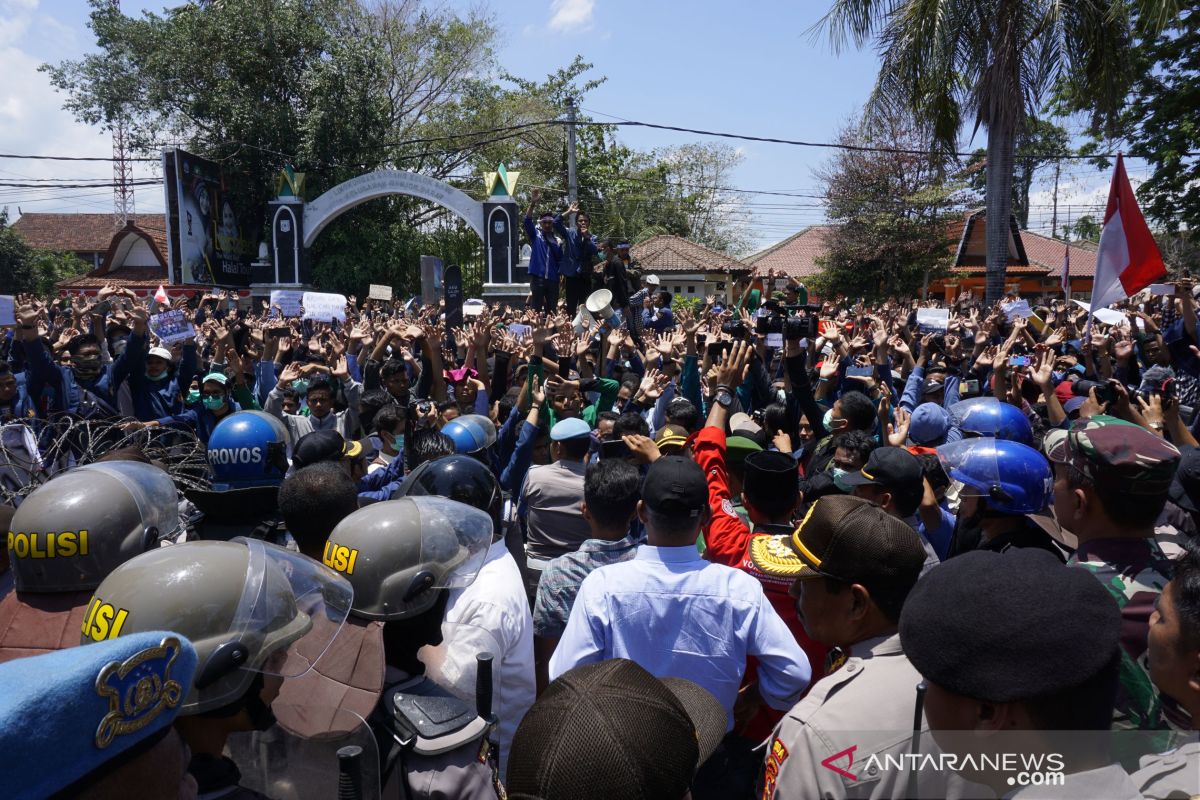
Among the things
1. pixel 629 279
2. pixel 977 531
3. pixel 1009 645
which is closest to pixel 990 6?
pixel 629 279

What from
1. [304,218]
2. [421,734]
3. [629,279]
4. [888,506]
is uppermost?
[304,218]

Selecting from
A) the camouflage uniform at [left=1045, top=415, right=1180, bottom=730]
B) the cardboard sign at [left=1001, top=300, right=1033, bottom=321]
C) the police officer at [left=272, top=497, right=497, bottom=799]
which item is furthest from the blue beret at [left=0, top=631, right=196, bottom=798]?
the cardboard sign at [left=1001, top=300, right=1033, bottom=321]

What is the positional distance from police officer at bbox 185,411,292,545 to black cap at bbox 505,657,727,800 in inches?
93.3

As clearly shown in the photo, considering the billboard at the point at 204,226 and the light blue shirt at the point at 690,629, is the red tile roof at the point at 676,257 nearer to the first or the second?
the billboard at the point at 204,226

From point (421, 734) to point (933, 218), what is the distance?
3285 centimetres

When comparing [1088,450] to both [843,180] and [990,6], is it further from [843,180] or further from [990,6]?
[843,180]

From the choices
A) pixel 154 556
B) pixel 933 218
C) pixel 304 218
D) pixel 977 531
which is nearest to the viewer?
pixel 154 556

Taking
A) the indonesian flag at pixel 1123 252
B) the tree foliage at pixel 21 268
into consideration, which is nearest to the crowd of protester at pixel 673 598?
Result: the indonesian flag at pixel 1123 252

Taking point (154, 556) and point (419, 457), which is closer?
point (154, 556)

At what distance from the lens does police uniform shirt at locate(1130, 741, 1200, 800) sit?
4.36 ft

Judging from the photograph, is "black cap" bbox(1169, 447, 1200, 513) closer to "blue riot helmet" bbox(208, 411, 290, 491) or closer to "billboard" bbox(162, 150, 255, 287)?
"blue riot helmet" bbox(208, 411, 290, 491)

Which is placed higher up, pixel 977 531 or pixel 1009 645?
pixel 1009 645

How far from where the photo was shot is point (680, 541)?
2656mm

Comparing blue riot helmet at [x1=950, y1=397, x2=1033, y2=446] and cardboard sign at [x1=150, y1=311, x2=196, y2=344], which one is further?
cardboard sign at [x1=150, y1=311, x2=196, y2=344]
